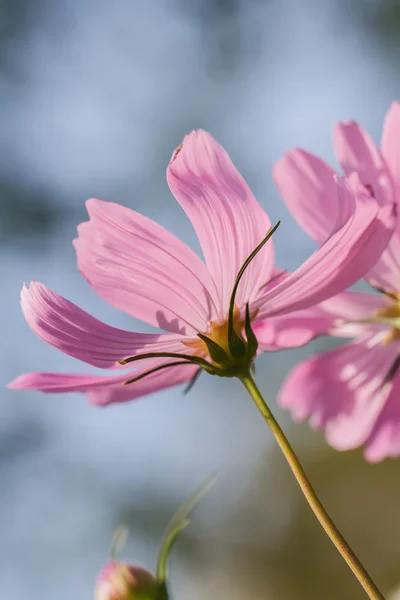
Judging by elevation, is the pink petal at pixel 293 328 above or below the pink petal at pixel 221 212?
below

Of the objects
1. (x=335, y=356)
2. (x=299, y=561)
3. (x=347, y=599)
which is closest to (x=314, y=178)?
(x=335, y=356)

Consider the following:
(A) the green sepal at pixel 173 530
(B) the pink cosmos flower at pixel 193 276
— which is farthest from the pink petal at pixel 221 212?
(A) the green sepal at pixel 173 530

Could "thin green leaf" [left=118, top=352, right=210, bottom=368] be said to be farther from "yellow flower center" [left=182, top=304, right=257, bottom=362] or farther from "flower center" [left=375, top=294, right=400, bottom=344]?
"flower center" [left=375, top=294, right=400, bottom=344]

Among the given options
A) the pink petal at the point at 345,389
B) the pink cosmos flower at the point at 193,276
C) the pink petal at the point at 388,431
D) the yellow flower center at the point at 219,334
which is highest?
the pink cosmos flower at the point at 193,276

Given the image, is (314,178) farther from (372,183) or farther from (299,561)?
(299,561)

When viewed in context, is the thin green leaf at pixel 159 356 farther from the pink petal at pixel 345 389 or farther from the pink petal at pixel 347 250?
the pink petal at pixel 345 389

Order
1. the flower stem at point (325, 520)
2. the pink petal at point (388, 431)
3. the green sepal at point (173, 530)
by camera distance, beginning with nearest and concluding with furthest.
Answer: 1. the flower stem at point (325, 520)
2. the green sepal at point (173, 530)
3. the pink petal at point (388, 431)
